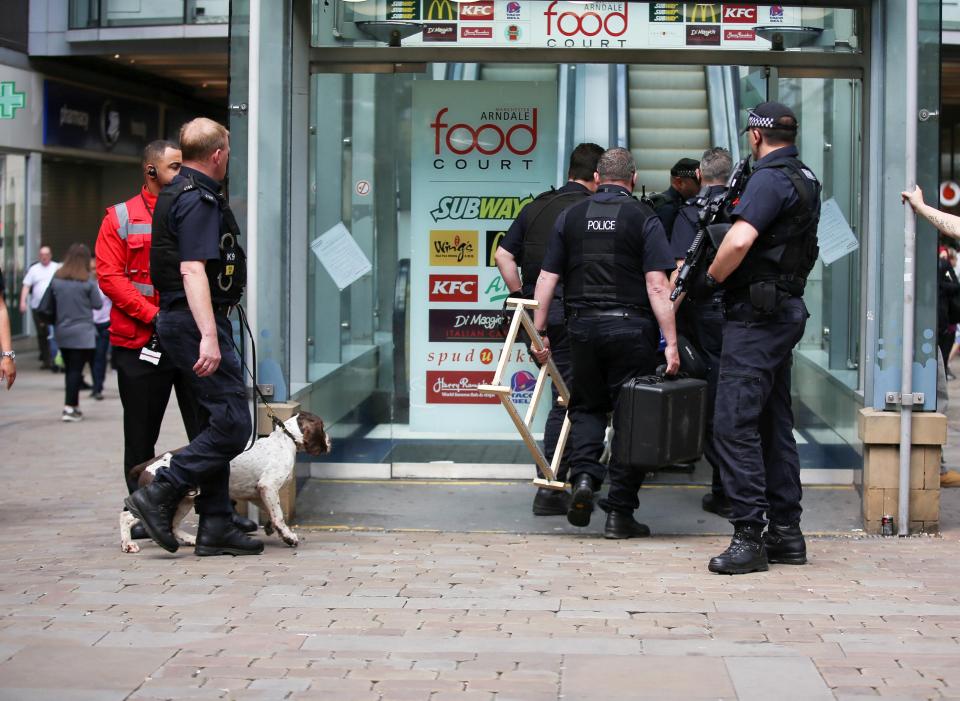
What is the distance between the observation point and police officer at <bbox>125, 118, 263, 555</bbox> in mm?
6363

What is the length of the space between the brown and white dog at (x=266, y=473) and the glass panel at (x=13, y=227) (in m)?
16.3

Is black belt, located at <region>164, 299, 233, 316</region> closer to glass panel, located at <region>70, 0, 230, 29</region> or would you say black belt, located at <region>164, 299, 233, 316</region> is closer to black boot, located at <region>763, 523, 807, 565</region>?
black boot, located at <region>763, 523, 807, 565</region>

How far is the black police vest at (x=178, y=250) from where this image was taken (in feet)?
21.2

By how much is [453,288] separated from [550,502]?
5.66 ft

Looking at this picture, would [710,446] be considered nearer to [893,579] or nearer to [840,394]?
[840,394]

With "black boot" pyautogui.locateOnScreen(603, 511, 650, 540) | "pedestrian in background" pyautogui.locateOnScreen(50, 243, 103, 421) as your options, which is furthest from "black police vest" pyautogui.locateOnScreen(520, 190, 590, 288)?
"pedestrian in background" pyautogui.locateOnScreen(50, 243, 103, 421)

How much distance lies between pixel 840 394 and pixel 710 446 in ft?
2.89

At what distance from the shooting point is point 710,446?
26.1 ft

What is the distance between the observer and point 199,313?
630cm

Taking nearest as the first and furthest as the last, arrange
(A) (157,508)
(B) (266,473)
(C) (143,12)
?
1. (A) (157,508)
2. (B) (266,473)
3. (C) (143,12)

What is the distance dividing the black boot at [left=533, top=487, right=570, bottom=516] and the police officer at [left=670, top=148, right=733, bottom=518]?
78 centimetres

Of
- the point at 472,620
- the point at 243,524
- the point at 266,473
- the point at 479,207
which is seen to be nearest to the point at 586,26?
the point at 479,207

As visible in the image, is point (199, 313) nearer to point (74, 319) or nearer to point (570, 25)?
point (570, 25)

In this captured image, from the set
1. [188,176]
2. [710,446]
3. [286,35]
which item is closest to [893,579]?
[710,446]
